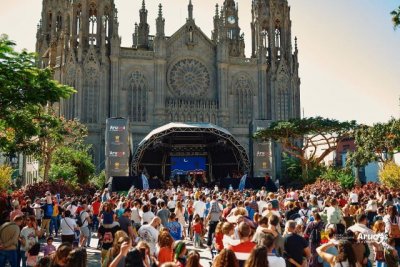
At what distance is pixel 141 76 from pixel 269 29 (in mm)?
17954

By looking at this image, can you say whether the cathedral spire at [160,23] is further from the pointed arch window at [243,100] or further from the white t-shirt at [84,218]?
the white t-shirt at [84,218]

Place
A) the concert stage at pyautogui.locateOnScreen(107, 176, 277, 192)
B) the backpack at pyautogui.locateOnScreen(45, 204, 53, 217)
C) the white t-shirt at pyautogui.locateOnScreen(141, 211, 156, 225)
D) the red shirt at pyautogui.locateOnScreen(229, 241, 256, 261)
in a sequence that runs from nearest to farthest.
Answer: the red shirt at pyautogui.locateOnScreen(229, 241, 256, 261) → the white t-shirt at pyautogui.locateOnScreen(141, 211, 156, 225) → the backpack at pyautogui.locateOnScreen(45, 204, 53, 217) → the concert stage at pyautogui.locateOnScreen(107, 176, 277, 192)

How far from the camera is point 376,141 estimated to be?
37.3 metres

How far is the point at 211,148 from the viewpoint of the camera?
51969 mm

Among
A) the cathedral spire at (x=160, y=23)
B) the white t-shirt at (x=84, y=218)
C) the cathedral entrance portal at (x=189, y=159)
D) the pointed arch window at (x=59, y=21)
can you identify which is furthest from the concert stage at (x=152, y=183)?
the pointed arch window at (x=59, y=21)

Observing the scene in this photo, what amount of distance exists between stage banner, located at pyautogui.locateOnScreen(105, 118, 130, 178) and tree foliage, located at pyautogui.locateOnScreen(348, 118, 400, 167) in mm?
20626

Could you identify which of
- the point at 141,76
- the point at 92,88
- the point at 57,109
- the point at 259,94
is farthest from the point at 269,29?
the point at 57,109

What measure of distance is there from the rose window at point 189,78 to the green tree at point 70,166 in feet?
51.4

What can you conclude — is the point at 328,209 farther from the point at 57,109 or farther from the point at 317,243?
the point at 57,109

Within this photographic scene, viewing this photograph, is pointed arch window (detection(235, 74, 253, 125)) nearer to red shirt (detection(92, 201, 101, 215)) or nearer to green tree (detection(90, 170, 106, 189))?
green tree (detection(90, 170, 106, 189))

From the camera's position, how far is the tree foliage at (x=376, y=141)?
35344mm

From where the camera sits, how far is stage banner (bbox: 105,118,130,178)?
45.0 m

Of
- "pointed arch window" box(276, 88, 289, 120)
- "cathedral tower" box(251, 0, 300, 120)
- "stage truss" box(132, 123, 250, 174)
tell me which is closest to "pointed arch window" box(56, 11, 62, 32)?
"stage truss" box(132, 123, 250, 174)

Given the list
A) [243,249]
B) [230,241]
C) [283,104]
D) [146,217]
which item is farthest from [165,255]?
[283,104]
